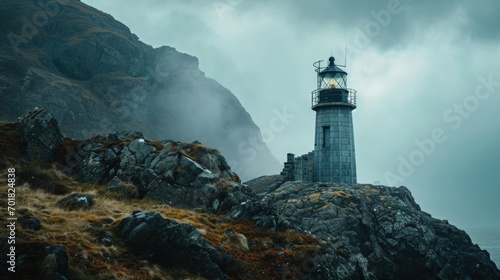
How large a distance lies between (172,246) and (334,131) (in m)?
41.7

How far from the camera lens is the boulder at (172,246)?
16484mm

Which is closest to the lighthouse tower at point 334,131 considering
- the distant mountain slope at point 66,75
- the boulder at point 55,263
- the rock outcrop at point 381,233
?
the rock outcrop at point 381,233

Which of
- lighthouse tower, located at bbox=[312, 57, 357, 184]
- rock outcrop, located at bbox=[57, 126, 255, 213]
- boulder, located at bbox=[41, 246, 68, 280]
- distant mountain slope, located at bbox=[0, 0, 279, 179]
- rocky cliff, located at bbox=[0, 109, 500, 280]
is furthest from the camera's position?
distant mountain slope, located at bbox=[0, 0, 279, 179]

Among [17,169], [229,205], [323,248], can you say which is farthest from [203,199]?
[17,169]

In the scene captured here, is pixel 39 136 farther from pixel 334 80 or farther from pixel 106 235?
pixel 334 80

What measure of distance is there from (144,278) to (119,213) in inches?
229

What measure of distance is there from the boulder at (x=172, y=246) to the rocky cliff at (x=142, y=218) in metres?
0.04

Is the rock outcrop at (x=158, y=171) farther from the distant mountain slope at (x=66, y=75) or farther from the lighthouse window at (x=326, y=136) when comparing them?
the distant mountain slope at (x=66, y=75)

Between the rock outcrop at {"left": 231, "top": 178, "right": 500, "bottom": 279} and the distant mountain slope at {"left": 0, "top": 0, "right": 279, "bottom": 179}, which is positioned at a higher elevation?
the distant mountain slope at {"left": 0, "top": 0, "right": 279, "bottom": 179}

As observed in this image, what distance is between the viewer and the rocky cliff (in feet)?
50.2

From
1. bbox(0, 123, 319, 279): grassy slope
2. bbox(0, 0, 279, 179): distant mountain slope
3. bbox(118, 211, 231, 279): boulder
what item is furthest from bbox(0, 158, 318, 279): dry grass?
bbox(0, 0, 279, 179): distant mountain slope

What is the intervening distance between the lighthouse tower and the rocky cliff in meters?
29.1

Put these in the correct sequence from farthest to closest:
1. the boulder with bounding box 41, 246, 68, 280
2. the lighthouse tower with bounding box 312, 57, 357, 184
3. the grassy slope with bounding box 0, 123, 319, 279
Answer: the lighthouse tower with bounding box 312, 57, 357, 184, the grassy slope with bounding box 0, 123, 319, 279, the boulder with bounding box 41, 246, 68, 280

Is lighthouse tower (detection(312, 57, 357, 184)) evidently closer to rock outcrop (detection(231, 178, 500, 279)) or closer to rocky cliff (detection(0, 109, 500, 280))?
rock outcrop (detection(231, 178, 500, 279))
